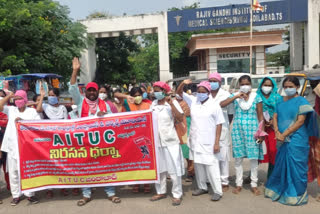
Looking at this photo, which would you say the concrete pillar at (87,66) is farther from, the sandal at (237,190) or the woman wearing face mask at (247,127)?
the sandal at (237,190)

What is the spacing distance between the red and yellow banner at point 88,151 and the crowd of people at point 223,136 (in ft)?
0.53

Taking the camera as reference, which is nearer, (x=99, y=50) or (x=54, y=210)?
(x=54, y=210)

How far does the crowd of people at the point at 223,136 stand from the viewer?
4.01 metres

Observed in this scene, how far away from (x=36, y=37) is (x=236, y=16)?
13109 mm

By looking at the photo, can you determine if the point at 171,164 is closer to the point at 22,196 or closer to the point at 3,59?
the point at 22,196

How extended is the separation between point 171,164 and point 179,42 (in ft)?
84.2

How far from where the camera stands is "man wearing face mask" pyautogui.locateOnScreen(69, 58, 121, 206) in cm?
424

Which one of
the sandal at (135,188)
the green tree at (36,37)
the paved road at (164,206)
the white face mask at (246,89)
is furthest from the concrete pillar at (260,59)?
the sandal at (135,188)

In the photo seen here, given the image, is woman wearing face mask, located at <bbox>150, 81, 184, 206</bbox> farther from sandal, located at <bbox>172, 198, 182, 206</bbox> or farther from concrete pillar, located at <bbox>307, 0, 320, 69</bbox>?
concrete pillar, located at <bbox>307, 0, 320, 69</bbox>

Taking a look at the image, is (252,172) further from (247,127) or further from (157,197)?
(157,197)

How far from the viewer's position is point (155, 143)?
4.25 m

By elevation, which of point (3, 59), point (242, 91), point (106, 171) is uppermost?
point (3, 59)

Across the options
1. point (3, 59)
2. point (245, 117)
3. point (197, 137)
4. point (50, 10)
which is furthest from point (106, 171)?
point (50, 10)

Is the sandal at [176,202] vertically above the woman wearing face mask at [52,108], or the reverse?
the woman wearing face mask at [52,108]
